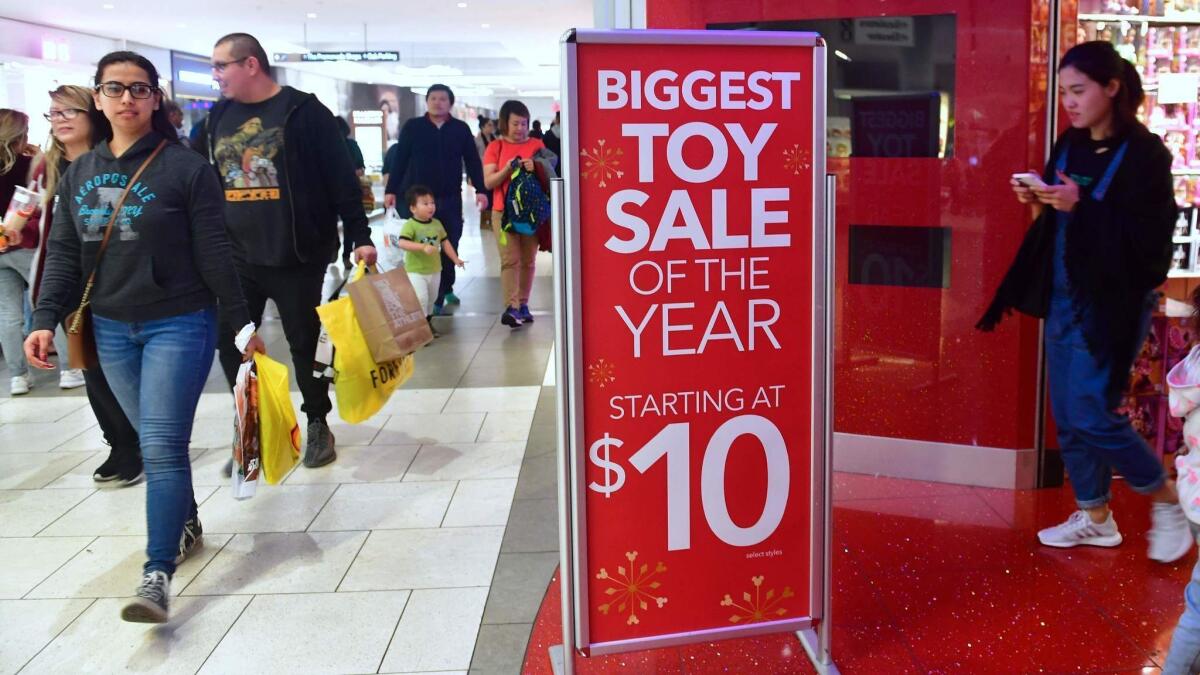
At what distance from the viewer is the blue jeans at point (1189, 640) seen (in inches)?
86.4

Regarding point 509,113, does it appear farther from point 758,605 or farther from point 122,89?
point 758,605

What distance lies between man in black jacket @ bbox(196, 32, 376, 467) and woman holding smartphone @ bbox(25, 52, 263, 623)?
0.91m

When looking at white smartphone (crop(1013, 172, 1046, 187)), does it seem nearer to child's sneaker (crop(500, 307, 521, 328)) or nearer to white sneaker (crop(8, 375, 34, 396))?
child's sneaker (crop(500, 307, 521, 328))

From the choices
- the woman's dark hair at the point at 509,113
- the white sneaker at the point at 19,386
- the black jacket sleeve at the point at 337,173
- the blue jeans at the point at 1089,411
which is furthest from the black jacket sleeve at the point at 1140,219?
the white sneaker at the point at 19,386

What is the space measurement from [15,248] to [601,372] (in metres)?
4.41

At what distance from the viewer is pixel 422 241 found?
686cm

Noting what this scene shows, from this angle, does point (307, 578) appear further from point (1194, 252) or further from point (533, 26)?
point (533, 26)

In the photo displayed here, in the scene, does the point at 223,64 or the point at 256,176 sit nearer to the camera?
the point at 223,64

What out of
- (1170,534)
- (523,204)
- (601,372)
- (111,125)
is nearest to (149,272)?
(111,125)

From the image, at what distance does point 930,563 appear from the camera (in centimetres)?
318

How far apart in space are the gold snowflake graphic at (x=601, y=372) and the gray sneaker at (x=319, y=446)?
7.89 feet

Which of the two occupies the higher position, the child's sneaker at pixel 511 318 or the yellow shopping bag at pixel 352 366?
the yellow shopping bag at pixel 352 366

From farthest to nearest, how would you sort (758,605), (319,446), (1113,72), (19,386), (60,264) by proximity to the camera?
(19,386)
(319,446)
(60,264)
(1113,72)
(758,605)

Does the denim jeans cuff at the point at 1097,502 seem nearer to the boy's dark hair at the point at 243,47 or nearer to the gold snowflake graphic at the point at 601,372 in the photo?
the gold snowflake graphic at the point at 601,372
